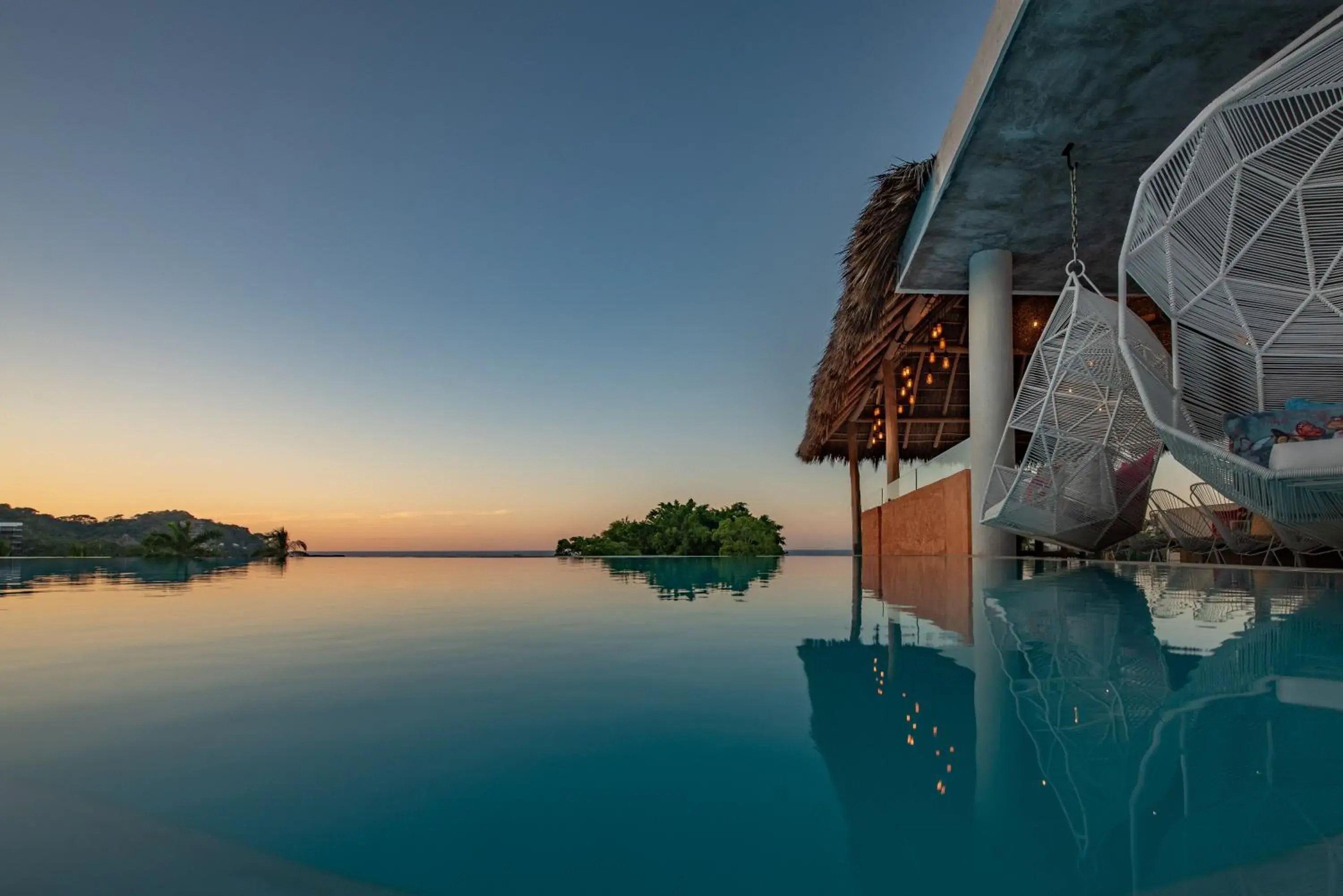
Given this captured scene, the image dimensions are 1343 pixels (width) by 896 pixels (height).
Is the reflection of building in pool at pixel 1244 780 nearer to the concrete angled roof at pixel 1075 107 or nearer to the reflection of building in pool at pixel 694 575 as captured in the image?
the reflection of building in pool at pixel 694 575

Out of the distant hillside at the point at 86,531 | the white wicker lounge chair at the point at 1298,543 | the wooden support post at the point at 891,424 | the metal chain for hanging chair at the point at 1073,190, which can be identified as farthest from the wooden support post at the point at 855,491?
the distant hillside at the point at 86,531

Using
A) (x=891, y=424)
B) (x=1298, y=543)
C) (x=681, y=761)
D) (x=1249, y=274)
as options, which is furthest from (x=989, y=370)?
(x=681, y=761)

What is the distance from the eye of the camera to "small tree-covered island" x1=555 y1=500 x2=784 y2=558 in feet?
58.7

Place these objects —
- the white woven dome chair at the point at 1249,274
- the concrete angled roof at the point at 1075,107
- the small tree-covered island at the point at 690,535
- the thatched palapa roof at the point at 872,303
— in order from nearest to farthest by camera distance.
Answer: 1. the white woven dome chair at the point at 1249,274
2. the concrete angled roof at the point at 1075,107
3. the thatched palapa roof at the point at 872,303
4. the small tree-covered island at the point at 690,535

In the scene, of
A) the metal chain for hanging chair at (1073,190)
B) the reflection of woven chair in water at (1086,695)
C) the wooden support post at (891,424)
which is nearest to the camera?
the reflection of woven chair in water at (1086,695)

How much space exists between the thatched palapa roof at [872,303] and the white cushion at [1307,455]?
17.4 ft

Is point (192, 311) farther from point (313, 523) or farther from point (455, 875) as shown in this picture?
point (455, 875)

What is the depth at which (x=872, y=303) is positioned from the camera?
9570mm

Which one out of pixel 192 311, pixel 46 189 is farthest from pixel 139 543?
pixel 46 189

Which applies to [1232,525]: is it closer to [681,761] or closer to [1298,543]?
[1298,543]

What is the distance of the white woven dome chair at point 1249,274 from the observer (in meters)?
3.71

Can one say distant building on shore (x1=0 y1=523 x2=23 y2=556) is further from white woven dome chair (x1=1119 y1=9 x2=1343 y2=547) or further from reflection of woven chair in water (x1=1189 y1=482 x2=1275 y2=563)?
reflection of woven chair in water (x1=1189 y1=482 x2=1275 y2=563)

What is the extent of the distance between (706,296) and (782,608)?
12.2m

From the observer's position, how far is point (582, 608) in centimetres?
369
